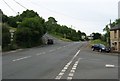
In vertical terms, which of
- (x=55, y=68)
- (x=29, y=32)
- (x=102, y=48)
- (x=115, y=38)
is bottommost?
(x=102, y=48)

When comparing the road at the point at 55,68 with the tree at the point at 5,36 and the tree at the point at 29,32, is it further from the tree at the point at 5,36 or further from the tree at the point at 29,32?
the tree at the point at 29,32

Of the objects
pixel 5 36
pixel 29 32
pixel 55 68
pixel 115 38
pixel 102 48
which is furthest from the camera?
pixel 115 38

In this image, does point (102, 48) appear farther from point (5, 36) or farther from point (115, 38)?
point (5, 36)

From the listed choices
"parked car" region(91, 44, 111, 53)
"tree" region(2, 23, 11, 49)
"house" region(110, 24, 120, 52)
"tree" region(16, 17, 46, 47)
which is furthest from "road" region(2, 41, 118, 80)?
"house" region(110, 24, 120, 52)

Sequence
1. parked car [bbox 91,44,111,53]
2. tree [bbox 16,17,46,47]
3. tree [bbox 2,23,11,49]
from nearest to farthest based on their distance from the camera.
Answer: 1. tree [bbox 2,23,11,49]
2. parked car [bbox 91,44,111,53]
3. tree [bbox 16,17,46,47]

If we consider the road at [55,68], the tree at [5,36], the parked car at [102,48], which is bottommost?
the parked car at [102,48]

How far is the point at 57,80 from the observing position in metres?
12.8

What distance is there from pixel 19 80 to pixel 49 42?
7895 centimetres

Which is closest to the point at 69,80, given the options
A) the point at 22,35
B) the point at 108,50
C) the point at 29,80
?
the point at 29,80

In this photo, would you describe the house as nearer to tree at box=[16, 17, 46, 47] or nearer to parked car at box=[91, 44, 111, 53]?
parked car at box=[91, 44, 111, 53]

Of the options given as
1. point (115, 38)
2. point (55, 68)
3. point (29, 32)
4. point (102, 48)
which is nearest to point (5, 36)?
point (102, 48)

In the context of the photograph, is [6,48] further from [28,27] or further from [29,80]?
[29,80]

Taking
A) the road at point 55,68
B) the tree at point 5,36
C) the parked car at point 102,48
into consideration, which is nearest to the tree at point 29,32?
the parked car at point 102,48

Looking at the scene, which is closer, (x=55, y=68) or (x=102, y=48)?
(x=55, y=68)
